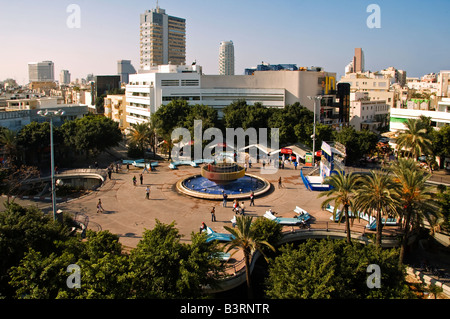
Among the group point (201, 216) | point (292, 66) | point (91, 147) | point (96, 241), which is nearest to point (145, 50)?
point (292, 66)

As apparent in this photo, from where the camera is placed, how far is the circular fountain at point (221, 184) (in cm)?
3322

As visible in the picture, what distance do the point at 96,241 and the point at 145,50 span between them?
13749 centimetres

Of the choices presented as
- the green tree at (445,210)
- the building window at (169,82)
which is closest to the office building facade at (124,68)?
the building window at (169,82)

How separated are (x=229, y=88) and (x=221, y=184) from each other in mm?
32195

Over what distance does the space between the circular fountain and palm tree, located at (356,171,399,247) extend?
1236 cm

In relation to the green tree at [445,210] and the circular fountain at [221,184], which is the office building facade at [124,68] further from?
the green tree at [445,210]

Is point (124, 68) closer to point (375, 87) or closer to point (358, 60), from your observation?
point (358, 60)

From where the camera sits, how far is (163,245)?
1567cm

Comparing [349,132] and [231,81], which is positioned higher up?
[231,81]

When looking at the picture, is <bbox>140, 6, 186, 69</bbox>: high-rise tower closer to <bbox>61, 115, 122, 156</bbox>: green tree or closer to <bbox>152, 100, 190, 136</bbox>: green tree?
<bbox>152, 100, 190, 136</bbox>: green tree

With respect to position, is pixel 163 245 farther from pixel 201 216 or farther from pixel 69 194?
pixel 69 194

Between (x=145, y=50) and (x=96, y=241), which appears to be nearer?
(x=96, y=241)

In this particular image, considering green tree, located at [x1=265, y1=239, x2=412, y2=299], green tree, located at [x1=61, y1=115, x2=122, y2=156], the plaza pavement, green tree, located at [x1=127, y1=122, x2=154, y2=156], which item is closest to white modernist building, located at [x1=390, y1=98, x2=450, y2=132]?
the plaza pavement

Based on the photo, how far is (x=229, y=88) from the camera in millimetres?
A: 64250
